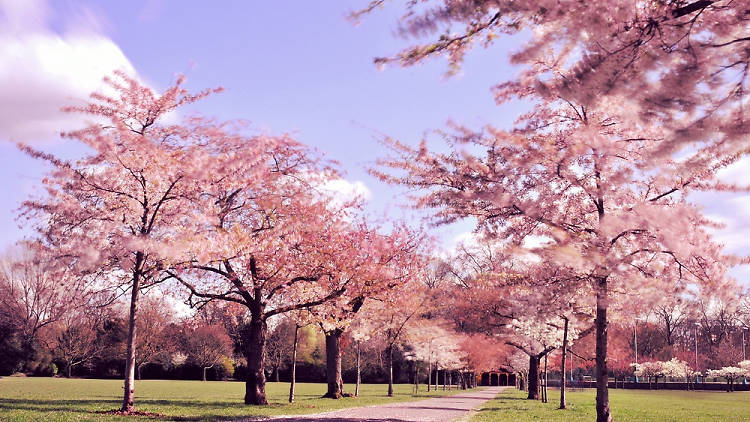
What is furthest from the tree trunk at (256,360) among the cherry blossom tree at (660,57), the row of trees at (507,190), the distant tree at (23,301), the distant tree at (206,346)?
the distant tree at (206,346)

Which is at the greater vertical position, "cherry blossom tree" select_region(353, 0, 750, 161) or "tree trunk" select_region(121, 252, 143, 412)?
"cherry blossom tree" select_region(353, 0, 750, 161)

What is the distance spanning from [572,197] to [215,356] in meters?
60.9

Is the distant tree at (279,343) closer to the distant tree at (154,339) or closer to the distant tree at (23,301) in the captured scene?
the distant tree at (154,339)

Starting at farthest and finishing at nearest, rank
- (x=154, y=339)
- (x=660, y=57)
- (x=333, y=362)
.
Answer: (x=154, y=339)
(x=333, y=362)
(x=660, y=57)

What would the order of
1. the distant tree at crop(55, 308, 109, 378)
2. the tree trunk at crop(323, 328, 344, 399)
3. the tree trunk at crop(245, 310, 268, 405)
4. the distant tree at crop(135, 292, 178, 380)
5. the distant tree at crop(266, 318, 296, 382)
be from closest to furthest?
the tree trunk at crop(245, 310, 268, 405) → the tree trunk at crop(323, 328, 344, 399) → the distant tree at crop(55, 308, 109, 378) → the distant tree at crop(135, 292, 178, 380) → the distant tree at crop(266, 318, 296, 382)

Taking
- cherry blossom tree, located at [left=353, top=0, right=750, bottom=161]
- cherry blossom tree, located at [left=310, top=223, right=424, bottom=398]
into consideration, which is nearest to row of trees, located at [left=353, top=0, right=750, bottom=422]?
cherry blossom tree, located at [left=353, top=0, right=750, bottom=161]

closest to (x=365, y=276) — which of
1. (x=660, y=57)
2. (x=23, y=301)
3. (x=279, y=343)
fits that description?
(x=660, y=57)

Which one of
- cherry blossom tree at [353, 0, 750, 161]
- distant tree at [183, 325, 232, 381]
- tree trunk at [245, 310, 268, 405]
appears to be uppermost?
cherry blossom tree at [353, 0, 750, 161]

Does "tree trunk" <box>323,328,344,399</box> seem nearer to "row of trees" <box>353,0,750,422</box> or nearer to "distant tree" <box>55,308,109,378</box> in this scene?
"row of trees" <box>353,0,750,422</box>

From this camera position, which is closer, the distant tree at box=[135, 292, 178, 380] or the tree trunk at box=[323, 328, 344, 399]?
the tree trunk at box=[323, 328, 344, 399]

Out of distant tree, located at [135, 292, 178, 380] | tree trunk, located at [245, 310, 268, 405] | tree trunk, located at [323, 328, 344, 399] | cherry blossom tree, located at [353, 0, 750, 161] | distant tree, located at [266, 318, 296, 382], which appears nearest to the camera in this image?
cherry blossom tree, located at [353, 0, 750, 161]

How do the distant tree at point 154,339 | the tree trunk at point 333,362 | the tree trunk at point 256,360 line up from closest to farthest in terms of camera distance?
the tree trunk at point 256,360 < the tree trunk at point 333,362 < the distant tree at point 154,339

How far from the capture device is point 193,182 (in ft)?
60.4

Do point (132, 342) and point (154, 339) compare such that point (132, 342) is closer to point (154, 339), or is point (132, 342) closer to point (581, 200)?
point (581, 200)
